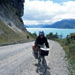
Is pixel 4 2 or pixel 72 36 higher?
pixel 4 2

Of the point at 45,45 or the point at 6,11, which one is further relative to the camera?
the point at 6,11

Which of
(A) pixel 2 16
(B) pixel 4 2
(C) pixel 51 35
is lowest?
(C) pixel 51 35

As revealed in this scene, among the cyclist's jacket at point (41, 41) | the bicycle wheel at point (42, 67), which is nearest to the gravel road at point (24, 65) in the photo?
the bicycle wheel at point (42, 67)

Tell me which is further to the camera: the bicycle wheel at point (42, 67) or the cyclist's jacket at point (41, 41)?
the cyclist's jacket at point (41, 41)

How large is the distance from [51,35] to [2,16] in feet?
371

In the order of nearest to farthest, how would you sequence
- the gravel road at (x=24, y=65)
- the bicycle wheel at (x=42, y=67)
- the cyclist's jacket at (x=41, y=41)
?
the gravel road at (x=24, y=65)
the bicycle wheel at (x=42, y=67)
the cyclist's jacket at (x=41, y=41)

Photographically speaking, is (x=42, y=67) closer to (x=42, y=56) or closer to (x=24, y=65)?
(x=42, y=56)

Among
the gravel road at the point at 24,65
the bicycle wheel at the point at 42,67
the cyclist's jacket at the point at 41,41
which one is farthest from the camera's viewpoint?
the cyclist's jacket at the point at 41,41

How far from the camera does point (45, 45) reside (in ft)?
28.5

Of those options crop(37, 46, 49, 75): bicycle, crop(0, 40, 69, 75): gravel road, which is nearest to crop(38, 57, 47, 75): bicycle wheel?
crop(37, 46, 49, 75): bicycle

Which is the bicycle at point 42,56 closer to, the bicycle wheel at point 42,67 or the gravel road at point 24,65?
the bicycle wheel at point 42,67

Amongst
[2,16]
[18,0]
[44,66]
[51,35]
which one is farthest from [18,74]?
[51,35]

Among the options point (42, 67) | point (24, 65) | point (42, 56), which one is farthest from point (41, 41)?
point (24, 65)

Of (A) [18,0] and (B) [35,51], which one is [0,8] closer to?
(A) [18,0]
